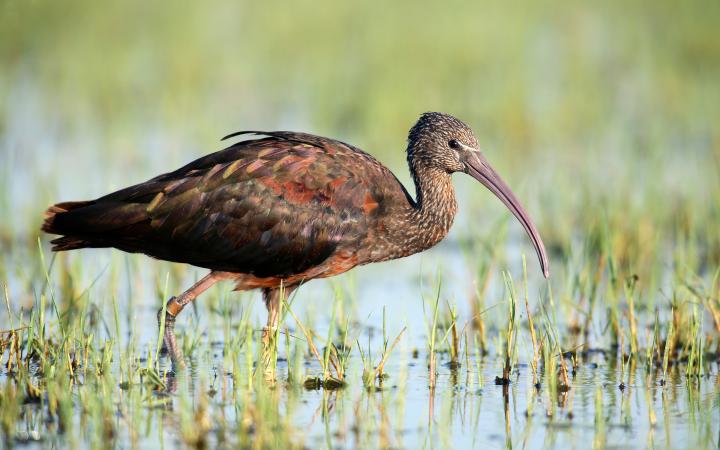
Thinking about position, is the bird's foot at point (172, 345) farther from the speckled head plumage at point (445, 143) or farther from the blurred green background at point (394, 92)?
the blurred green background at point (394, 92)

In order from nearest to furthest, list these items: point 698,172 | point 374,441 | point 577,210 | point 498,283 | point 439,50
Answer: point 374,441, point 498,283, point 577,210, point 698,172, point 439,50

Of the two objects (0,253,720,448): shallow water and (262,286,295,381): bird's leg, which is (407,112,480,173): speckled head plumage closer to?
(0,253,720,448): shallow water

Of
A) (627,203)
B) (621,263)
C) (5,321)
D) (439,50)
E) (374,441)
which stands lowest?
(374,441)

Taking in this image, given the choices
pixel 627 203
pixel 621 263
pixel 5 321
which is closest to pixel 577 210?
pixel 627 203

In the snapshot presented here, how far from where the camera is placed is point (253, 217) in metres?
7.77

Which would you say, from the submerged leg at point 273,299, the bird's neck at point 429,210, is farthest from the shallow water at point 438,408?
the bird's neck at point 429,210

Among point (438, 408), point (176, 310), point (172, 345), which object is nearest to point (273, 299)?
point (176, 310)

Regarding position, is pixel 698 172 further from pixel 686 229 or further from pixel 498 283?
pixel 498 283

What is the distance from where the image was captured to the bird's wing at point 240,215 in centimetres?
773

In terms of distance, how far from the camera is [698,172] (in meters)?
12.5

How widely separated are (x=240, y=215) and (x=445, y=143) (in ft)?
5.10

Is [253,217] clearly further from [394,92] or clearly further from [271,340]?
[394,92]

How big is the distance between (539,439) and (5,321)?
4027 millimetres

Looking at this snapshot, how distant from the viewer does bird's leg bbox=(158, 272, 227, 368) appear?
7.64 meters
